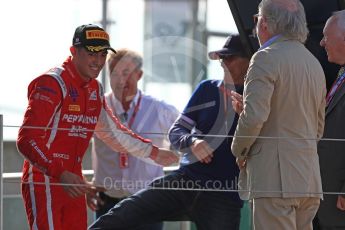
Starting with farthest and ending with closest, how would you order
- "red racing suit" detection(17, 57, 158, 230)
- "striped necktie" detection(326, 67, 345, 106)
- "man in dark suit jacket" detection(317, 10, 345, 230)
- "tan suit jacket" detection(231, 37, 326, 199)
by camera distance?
"striped necktie" detection(326, 67, 345, 106), "man in dark suit jacket" detection(317, 10, 345, 230), "red racing suit" detection(17, 57, 158, 230), "tan suit jacket" detection(231, 37, 326, 199)

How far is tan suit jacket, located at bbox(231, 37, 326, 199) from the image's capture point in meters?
5.36

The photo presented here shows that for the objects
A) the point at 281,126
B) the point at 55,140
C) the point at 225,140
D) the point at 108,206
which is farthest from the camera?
the point at 108,206

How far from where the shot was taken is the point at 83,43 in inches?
237

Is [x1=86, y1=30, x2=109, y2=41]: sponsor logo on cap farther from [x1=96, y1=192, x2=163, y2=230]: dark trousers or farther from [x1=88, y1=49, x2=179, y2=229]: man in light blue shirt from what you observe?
[x1=96, y1=192, x2=163, y2=230]: dark trousers

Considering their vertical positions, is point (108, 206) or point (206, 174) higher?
point (206, 174)

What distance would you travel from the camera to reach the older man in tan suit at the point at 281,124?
5.37m

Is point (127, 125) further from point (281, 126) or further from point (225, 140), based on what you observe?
point (281, 126)

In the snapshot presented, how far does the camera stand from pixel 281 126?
17.8ft

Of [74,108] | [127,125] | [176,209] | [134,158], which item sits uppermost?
[74,108]

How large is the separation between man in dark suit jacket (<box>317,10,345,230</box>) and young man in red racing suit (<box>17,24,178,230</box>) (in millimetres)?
1277

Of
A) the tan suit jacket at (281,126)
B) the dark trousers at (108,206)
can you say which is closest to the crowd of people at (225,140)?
the tan suit jacket at (281,126)

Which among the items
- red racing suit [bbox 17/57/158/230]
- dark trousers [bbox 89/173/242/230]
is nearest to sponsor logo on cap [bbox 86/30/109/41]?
red racing suit [bbox 17/57/158/230]

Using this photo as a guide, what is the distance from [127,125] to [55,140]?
1.69m

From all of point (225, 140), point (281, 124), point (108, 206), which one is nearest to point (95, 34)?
point (225, 140)
